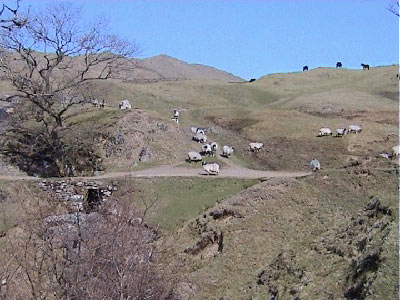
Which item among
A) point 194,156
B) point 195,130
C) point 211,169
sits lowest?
point 211,169

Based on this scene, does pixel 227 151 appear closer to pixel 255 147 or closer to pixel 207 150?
pixel 207 150

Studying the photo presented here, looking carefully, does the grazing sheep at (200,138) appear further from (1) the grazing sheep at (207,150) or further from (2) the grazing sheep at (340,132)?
(2) the grazing sheep at (340,132)

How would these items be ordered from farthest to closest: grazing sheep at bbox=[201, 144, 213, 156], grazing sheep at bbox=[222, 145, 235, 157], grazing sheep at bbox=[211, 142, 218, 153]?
grazing sheep at bbox=[222, 145, 235, 157], grazing sheep at bbox=[211, 142, 218, 153], grazing sheep at bbox=[201, 144, 213, 156]

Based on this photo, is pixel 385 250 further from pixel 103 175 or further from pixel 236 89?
pixel 236 89

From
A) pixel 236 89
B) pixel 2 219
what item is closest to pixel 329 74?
pixel 236 89

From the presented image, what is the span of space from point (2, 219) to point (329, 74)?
74.8 meters

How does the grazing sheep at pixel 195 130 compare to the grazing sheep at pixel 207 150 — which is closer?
the grazing sheep at pixel 207 150

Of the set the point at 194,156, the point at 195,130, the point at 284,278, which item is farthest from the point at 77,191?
the point at 284,278

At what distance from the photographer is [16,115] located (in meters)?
44.2

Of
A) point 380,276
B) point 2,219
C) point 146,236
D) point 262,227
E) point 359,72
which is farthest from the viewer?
point 359,72

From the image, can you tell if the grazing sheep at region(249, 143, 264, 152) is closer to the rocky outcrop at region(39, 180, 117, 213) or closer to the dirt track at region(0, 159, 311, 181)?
the dirt track at region(0, 159, 311, 181)

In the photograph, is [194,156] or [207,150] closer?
[194,156]

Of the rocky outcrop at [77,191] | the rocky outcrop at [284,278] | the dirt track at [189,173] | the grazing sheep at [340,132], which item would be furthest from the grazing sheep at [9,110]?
the rocky outcrop at [284,278]

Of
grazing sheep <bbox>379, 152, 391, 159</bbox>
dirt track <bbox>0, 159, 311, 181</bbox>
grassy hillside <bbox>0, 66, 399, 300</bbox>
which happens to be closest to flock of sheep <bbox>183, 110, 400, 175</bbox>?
grazing sheep <bbox>379, 152, 391, 159</bbox>
